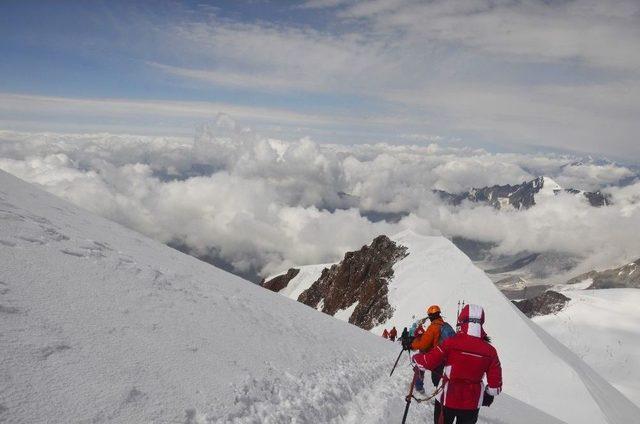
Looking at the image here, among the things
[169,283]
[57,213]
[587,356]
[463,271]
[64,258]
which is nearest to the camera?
[64,258]

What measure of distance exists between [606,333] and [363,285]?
54792 mm

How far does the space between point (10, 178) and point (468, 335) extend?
19.3 metres

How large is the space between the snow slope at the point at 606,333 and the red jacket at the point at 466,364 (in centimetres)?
6876

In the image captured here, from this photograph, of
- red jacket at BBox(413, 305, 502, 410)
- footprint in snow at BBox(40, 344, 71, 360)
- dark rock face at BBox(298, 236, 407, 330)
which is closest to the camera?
footprint in snow at BBox(40, 344, 71, 360)

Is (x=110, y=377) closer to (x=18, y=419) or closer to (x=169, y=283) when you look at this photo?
(x=18, y=419)

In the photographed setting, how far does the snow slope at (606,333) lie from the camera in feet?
227

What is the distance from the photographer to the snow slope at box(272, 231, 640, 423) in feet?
81.3

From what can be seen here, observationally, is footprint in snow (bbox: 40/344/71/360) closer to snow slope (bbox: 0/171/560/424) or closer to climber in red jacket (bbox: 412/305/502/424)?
snow slope (bbox: 0/171/560/424)

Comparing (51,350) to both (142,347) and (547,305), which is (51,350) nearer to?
(142,347)

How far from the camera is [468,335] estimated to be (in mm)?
6680

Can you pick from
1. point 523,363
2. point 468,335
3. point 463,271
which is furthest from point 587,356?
point 468,335

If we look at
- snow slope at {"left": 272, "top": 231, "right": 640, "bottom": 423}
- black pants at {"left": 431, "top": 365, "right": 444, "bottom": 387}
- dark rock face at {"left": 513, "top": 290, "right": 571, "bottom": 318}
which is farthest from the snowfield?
dark rock face at {"left": 513, "top": 290, "right": 571, "bottom": 318}

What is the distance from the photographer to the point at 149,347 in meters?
7.59

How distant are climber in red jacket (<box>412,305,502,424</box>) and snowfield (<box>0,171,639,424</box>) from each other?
274 centimetres
